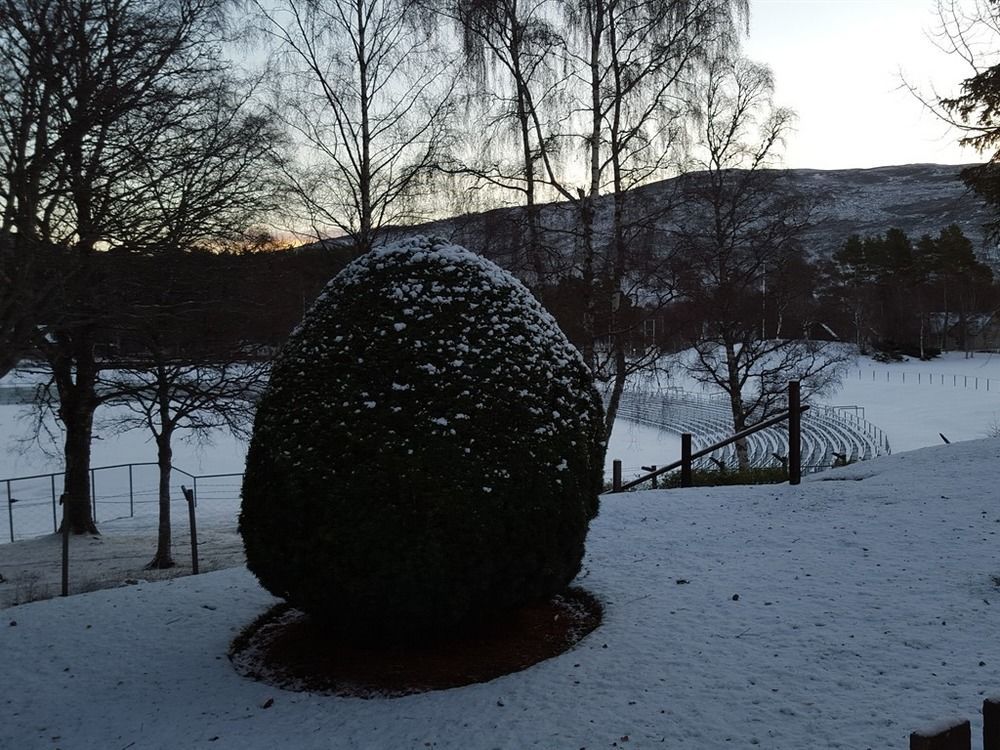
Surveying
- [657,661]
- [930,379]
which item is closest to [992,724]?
[657,661]

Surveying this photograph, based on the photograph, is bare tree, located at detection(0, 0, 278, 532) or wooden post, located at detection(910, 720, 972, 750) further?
bare tree, located at detection(0, 0, 278, 532)

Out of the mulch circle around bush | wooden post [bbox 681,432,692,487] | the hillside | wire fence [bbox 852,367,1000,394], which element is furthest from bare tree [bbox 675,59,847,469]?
wire fence [bbox 852,367,1000,394]

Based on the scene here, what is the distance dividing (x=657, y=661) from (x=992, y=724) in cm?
190

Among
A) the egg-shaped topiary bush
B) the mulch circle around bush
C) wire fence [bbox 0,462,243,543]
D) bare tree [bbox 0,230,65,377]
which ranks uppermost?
bare tree [bbox 0,230,65,377]

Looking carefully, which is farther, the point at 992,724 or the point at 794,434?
the point at 794,434

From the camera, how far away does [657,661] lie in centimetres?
404

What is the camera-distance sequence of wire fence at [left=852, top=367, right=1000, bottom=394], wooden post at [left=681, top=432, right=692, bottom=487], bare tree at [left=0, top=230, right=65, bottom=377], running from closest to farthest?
bare tree at [left=0, top=230, right=65, bottom=377] → wooden post at [left=681, top=432, right=692, bottom=487] → wire fence at [left=852, top=367, right=1000, bottom=394]

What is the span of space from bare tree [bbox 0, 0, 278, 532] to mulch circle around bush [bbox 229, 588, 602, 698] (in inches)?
92.7

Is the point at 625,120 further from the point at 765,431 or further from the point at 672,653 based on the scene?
the point at 765,431

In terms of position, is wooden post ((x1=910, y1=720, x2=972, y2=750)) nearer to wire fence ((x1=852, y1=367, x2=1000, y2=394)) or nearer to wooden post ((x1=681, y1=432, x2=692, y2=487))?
wooden post ((x1=681, y1=432, x2=692, y2=487))

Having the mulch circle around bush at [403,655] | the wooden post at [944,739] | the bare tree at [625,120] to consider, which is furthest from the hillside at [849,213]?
the wooden post at [944,739]

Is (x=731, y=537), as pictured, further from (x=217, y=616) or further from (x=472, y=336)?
(x=217, y=616)

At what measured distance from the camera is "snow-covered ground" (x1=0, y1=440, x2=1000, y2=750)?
134 inches

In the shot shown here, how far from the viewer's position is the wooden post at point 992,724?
230 centimetres
